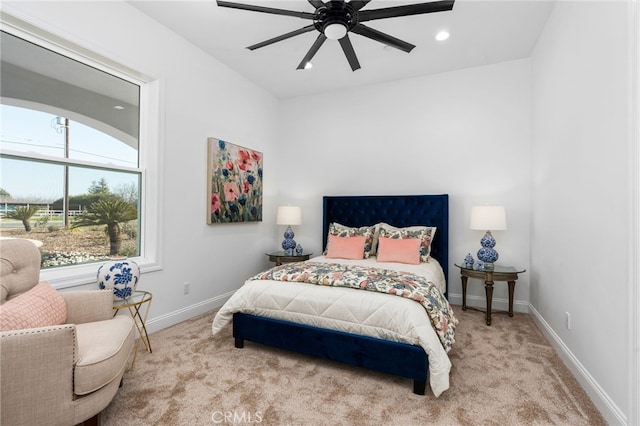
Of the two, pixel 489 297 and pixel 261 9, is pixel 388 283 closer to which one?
pixel 489 297

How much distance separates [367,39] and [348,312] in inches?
110

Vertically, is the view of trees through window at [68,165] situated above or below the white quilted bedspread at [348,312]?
above

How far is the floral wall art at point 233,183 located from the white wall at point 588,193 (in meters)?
3.45

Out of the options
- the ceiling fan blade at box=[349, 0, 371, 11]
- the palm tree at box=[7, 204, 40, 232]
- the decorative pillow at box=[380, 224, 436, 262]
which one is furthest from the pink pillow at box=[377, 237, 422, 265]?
the palm tree at box=[7, 204, 40, 232]

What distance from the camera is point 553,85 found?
274cm

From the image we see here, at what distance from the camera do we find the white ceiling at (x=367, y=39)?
107 inches

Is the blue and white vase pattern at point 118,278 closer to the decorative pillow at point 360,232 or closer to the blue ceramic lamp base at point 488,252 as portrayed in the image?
the decorative pillow at point 360,232

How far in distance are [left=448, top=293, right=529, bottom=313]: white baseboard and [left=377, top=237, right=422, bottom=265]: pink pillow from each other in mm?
1034

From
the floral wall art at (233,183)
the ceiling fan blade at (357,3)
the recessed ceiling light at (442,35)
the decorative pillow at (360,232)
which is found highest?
the recessed ceiling light at (442,35)

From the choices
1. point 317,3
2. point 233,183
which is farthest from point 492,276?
point 233,183

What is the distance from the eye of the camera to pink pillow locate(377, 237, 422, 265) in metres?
3.32

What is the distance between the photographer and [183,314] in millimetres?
3227

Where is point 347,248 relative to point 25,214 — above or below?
below

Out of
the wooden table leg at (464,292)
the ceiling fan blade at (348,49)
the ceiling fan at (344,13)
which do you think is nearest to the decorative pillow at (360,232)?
the wooden table leg at (464,292)
